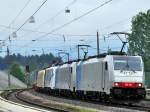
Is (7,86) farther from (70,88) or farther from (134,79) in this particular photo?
(134,79)

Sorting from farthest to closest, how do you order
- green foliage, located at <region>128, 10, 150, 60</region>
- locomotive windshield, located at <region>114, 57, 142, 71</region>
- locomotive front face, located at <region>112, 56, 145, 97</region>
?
green foliage, located at <region>128, 10, 150, 60</region> → locomotive windshield, located at <region>114, 57, 142, 71</region> → locomotive front face, located at <region>112, 56, 145, 97</region>

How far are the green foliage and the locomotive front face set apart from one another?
74.3 metres

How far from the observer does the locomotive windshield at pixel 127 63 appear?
38.2 meters

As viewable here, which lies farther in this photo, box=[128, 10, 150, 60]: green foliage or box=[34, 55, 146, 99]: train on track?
box=[128, 10, 150, 60]: green foliage

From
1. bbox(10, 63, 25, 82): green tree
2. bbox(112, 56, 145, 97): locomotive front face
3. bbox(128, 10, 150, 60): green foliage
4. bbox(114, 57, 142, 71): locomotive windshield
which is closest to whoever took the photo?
bbox(112, 56, 145, 97): locomotive front face

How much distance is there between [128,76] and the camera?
3788 cm

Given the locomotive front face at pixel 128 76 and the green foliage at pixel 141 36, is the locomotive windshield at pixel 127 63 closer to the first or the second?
the locomotive front face at pixel 128 76

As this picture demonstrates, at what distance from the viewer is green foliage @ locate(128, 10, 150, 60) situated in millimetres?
114625

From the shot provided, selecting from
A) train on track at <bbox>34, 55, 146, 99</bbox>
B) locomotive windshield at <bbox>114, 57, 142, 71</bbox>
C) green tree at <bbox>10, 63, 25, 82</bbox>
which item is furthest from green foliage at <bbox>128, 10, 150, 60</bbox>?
locomotive windshield at <bbox>114, 57, 142, 71</bbox>

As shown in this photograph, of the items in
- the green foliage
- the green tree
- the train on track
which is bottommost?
the green tree

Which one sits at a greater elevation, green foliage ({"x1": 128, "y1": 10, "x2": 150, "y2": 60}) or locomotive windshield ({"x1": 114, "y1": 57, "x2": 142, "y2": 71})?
green foliage ({"x1": 128, "y1": 10, "x2": 150, "y2": 60})

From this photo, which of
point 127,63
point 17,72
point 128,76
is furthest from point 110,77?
point 17,72

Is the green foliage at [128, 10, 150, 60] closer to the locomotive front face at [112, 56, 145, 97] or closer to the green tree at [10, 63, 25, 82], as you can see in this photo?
the green tree at [10, 63, 25, 82]

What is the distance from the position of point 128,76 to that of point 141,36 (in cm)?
8193
